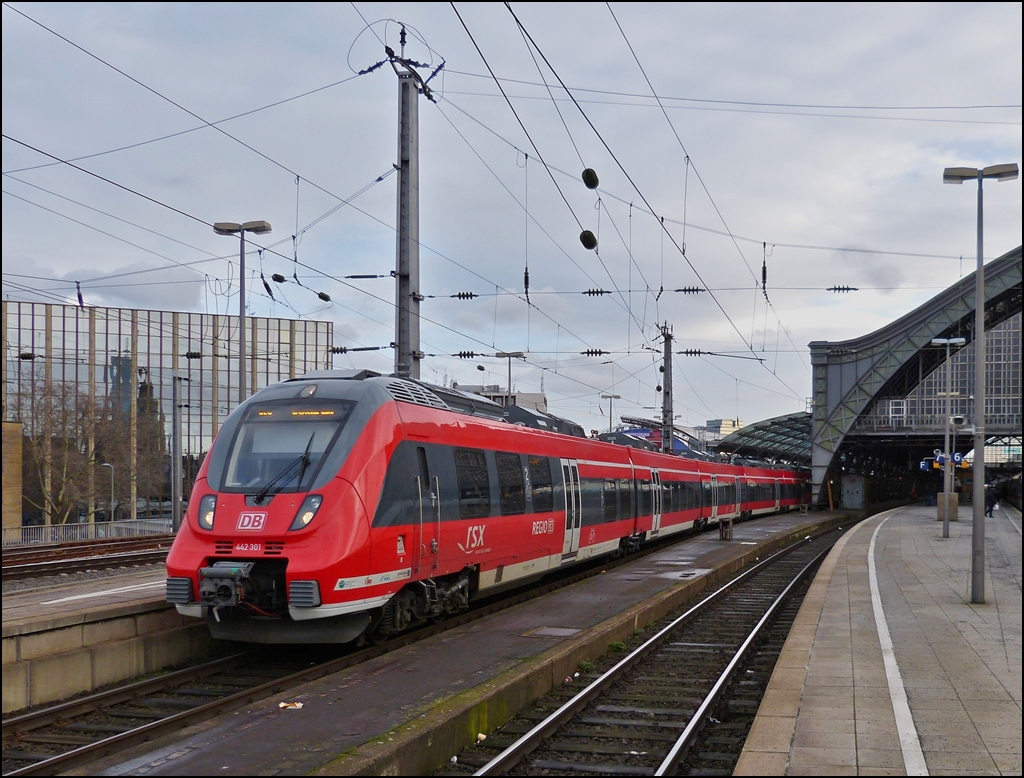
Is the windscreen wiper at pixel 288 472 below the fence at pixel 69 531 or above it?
above

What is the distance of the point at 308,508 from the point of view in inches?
414

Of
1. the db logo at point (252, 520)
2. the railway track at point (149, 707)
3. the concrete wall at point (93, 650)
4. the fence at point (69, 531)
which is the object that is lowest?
the fence at point (69, 531)

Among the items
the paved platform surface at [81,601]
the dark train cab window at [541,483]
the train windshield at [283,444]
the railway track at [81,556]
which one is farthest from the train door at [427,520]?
the railway track at [81,556]

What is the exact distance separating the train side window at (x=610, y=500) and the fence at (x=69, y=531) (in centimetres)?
1848

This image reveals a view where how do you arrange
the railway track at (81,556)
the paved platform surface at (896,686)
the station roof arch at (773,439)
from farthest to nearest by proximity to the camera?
the station roof arch at (773,439) → the railway track at (81,556) → the paved platform surface at (896,686)

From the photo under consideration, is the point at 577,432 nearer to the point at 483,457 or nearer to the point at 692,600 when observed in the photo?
the point at 692,600

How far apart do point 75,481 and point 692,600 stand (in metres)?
30.4

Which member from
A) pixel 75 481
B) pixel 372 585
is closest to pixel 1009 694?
pixel 372 585

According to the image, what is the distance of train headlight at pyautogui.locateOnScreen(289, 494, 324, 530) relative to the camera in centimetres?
1045

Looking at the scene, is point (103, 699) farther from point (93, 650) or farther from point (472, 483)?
point (472, 483)

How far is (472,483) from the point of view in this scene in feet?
45.6

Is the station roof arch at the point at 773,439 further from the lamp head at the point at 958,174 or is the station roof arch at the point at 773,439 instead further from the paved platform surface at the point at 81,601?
the paved platform surface at the point at 81,601

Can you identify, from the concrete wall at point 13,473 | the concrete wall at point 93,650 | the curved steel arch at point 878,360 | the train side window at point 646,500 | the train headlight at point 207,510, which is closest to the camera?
the concrete wall at point 93,650

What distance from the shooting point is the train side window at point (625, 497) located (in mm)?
23578
